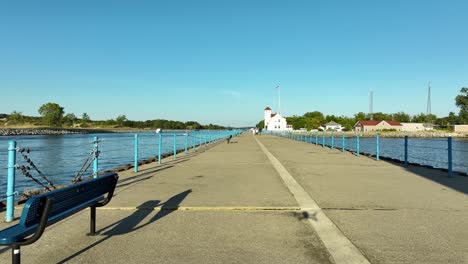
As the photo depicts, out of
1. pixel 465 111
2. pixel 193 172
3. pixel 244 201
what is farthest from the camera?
pixel 465 111

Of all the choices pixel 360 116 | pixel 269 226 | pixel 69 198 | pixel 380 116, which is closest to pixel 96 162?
pixel 69 198

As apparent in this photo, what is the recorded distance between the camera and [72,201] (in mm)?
3826

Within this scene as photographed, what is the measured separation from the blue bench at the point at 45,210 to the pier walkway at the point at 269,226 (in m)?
0.53

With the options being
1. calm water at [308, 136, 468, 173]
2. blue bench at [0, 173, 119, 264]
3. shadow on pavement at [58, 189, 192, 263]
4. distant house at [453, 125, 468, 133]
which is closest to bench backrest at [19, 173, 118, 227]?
blue bench at [0, 173, 119, 264]

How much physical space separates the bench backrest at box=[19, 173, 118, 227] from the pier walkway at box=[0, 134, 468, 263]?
0.54m

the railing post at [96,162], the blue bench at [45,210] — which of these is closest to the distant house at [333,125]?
the railing post at [96,162]

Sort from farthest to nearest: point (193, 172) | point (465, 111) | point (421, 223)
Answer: point (465, 111) → point (193, 172) → point (421, 223)

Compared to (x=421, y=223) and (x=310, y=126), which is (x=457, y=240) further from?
(x=310, y=126)

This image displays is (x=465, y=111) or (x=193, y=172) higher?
(x=465, y=111)

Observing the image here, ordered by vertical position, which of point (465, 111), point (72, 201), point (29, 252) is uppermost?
point (465, 111)

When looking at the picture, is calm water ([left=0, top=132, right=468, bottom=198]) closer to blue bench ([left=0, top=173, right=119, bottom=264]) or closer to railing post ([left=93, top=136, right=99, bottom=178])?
railing post ([left=93, top=136, right=99, bottom=178])

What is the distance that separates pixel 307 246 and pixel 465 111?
173523mm

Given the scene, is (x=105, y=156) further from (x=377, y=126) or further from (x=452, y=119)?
(x=452, y=119)

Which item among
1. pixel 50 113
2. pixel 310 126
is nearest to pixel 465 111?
pixel 310 126
